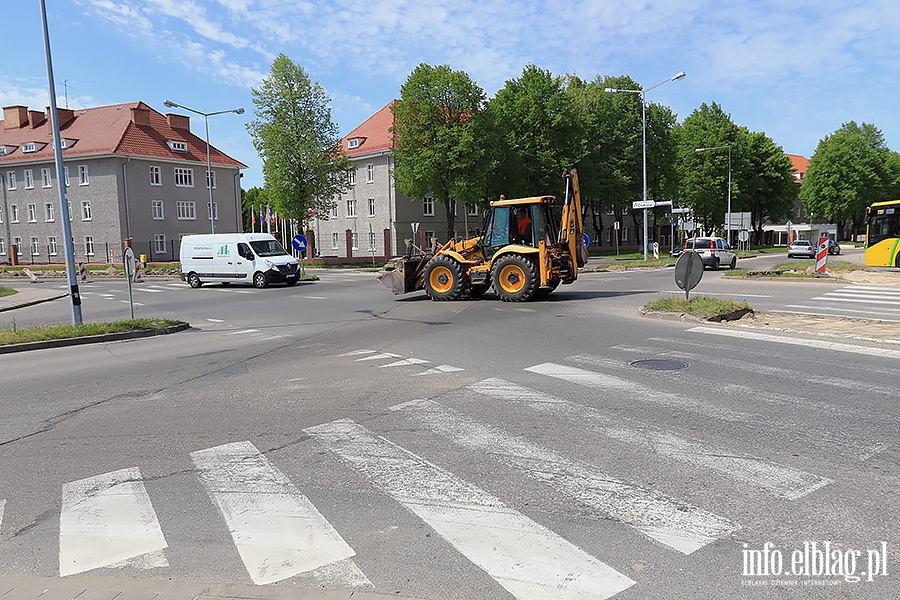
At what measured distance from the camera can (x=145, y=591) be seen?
133 inches

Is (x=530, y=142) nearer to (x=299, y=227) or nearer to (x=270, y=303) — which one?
(x=299, y=227)

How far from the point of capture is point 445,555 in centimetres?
364

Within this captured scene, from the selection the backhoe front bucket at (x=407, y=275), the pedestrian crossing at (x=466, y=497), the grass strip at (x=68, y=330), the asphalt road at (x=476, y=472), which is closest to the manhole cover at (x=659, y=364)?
the asphalt road at (x=476, y=472)

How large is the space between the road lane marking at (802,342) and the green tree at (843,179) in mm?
80978

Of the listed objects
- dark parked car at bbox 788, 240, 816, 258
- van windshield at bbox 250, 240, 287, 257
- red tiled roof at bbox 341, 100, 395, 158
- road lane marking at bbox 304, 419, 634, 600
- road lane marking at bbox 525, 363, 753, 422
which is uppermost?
red tiled roof at bbox 341, 100, 395, 158

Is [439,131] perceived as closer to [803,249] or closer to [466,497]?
[803,249]

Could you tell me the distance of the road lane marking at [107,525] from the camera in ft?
12.4

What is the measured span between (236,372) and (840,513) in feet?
25.8

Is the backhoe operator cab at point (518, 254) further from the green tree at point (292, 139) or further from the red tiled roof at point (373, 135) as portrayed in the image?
the red tiled roof at point (373, 135)

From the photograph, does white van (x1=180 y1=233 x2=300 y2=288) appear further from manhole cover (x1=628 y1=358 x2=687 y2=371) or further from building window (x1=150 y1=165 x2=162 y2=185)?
building window (x1=150 y1=165 x2=162 y2=185)

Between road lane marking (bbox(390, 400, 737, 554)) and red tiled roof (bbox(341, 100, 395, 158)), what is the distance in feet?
168

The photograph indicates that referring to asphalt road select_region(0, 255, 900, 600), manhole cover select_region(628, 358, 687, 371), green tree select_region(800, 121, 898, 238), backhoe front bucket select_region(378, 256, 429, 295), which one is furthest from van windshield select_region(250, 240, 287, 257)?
green tree select_region(800, 121, 898, 238)

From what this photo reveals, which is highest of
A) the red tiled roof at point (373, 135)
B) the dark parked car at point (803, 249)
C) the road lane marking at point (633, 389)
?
the red tiled roof at point (373, 135)

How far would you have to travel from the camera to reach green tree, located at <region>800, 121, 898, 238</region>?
260 feet
